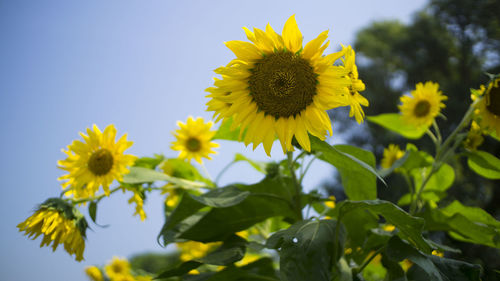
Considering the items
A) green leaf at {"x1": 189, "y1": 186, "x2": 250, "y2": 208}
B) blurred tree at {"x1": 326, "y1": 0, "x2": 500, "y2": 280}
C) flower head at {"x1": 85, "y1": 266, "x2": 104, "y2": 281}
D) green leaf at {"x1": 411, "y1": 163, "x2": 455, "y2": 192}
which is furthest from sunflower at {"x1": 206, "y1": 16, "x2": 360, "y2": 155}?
blurred tree at {"x1": 326, "y1": 0, "x2": 500, "y2": 280}

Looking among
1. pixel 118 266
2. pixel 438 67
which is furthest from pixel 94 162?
pixel 438 67

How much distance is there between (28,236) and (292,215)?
0.54 meters

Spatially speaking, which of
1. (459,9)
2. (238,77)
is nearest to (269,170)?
(238,77)

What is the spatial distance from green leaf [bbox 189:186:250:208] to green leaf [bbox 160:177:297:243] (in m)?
0.04

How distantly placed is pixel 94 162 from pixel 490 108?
834 millimetres

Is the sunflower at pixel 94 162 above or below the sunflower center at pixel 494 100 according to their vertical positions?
above

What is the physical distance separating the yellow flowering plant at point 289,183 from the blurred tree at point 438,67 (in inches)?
172

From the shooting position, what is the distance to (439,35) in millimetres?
9359

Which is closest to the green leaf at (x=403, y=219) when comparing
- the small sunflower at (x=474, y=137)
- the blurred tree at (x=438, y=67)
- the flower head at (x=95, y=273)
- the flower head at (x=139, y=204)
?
the small sunflower at (x=474, y=137)

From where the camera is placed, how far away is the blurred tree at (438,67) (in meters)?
5.86

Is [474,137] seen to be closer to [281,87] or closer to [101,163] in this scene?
[281,87]

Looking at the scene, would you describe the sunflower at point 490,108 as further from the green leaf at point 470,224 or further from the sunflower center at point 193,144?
the sunflower center at point 193,144

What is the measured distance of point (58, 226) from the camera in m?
0.72

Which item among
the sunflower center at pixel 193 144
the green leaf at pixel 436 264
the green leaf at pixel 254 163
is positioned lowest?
the green leaf at pixel 436 264
